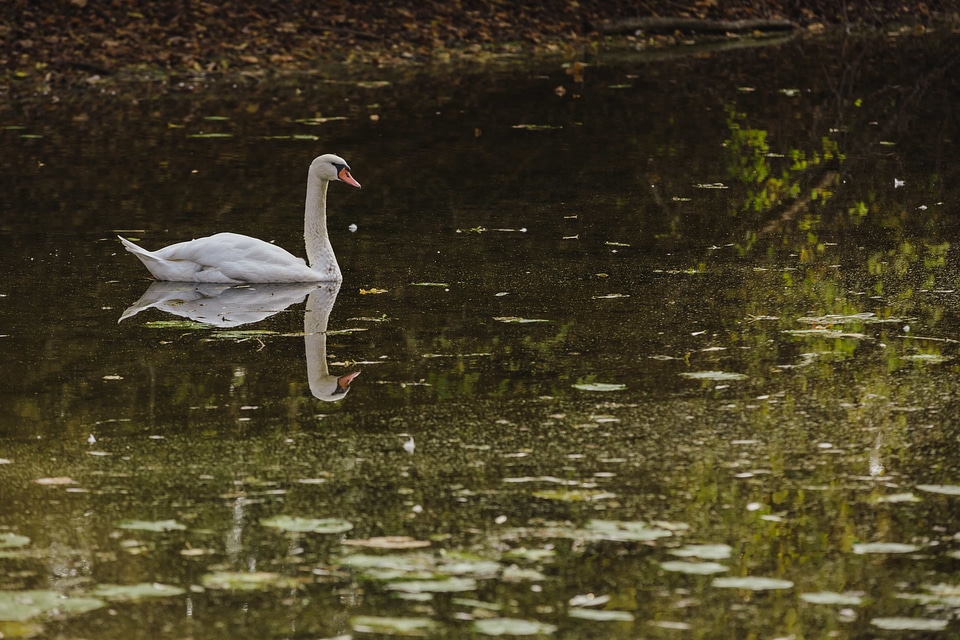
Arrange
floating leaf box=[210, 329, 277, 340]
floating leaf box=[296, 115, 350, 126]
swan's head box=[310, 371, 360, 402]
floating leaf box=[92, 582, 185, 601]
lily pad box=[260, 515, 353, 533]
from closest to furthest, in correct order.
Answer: floating leaf box=[92, 582, 185, 601] < lily pad box=[260, 515, 353, 533] < swan's head box=[310, 371, 360, 402] < floating leaf box=[210, 329, 277, 340] < floating leaf box=[296, 115, 350, 126]

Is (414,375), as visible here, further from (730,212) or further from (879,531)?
(730,212)

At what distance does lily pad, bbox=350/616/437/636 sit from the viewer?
14.0 ft

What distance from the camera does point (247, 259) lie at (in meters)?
8.69

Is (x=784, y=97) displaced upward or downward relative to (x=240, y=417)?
upward

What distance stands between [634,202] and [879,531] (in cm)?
635

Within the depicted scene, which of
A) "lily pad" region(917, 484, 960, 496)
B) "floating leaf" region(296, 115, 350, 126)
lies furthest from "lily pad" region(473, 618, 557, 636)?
"floating leaf" region(296, 115, 350, 126)

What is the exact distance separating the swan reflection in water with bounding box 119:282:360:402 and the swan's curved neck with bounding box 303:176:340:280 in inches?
4.0

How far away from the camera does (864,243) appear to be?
9.55m

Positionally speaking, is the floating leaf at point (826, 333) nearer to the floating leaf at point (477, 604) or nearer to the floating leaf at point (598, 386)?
the floating leaf at point (598, 386)

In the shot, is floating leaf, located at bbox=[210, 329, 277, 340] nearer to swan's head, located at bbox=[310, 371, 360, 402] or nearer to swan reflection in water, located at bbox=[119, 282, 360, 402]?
swan reflection in water, located at bbox=[119, 282, 360, 402]

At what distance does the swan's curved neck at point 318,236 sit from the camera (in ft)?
28.5

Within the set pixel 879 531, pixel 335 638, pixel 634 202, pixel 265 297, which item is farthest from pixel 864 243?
pixel 335 638

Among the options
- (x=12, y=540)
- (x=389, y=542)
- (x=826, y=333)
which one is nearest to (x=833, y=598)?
(x=389, y=542)

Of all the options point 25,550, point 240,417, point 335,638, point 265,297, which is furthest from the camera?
point 265,297
